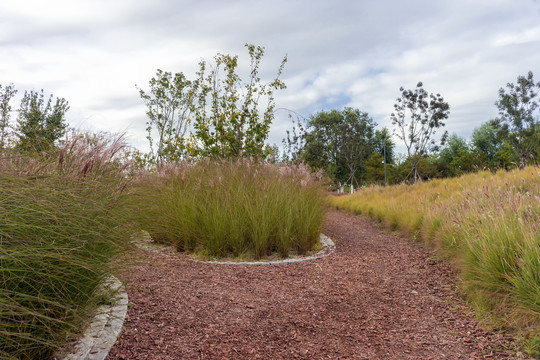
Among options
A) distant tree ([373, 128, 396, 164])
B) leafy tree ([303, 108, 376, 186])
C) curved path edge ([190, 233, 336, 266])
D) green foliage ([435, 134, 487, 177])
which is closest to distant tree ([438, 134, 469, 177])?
green foliage ([435, 134, 487, 177])

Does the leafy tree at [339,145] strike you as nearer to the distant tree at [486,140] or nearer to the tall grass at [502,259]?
the distant tree at [486,140]

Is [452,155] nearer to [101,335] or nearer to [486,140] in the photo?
[486,140]

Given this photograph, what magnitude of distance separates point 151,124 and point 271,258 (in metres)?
11.2

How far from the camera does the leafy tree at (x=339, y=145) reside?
31.8 meters

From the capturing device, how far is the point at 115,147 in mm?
3115

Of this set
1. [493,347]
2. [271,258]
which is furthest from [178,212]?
[493,347]

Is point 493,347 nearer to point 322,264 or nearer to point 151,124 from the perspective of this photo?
point 322,264

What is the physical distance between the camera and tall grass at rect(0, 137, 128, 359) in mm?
1877


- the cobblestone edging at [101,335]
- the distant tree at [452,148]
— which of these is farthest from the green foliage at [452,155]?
the cobblestone edging at [101,335]

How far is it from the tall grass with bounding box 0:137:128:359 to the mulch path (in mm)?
448

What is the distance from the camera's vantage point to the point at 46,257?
2096 mm

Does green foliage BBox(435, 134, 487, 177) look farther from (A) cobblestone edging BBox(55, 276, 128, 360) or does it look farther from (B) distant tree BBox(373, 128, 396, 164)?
(A) cobblestone edging BBox(55, 276, 128, 360)

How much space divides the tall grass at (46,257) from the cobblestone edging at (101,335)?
11cm

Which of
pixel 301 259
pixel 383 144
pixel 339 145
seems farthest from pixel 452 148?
pixel 301 259
